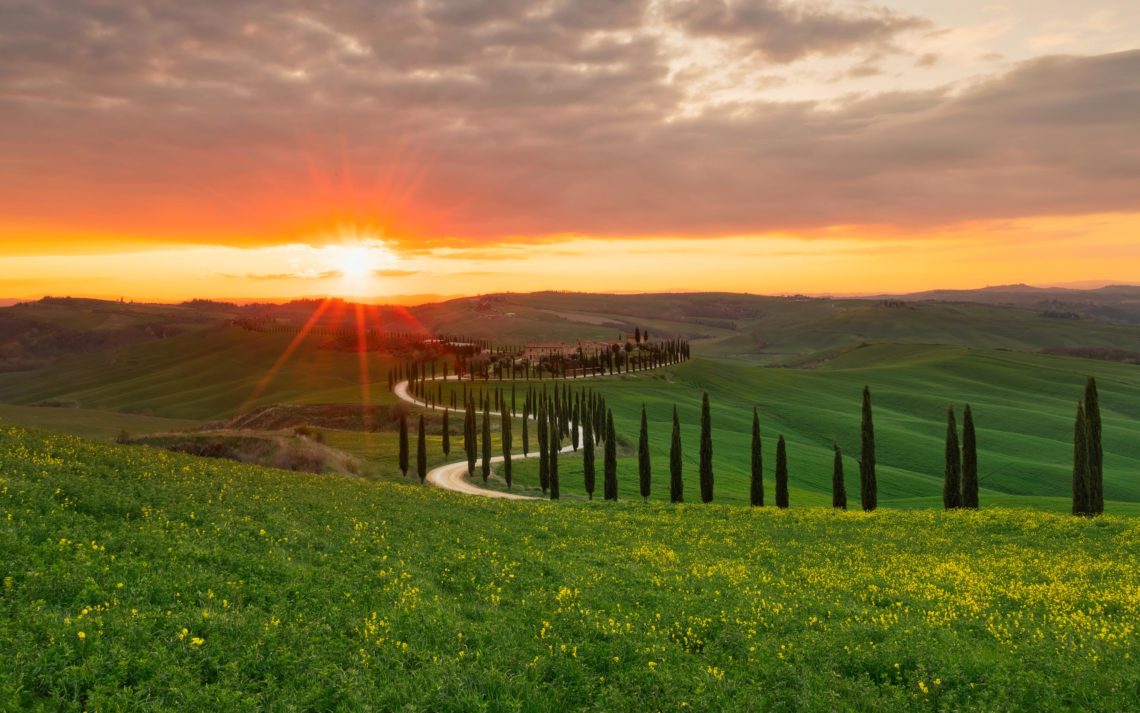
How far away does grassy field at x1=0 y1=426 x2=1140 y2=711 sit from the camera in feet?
50.2

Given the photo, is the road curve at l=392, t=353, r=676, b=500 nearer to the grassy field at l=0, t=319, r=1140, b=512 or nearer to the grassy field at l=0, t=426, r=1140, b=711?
the grassy field at l=0, t=319, r=1140, b=512

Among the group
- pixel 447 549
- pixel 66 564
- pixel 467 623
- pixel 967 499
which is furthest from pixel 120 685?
pixel 967 499

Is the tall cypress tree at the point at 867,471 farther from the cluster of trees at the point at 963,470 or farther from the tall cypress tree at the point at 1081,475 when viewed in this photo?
the tall cypress tree at the point at 1081,475

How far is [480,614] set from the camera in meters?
21.2

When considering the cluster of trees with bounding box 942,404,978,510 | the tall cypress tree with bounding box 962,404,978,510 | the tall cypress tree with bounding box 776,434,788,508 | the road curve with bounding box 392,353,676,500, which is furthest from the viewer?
the road curve with bounding box 392,353,676,500

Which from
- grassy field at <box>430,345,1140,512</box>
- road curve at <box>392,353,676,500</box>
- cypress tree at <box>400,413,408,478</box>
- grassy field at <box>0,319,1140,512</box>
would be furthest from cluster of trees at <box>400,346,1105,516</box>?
grassy field at <box>0,319,1140,512</box>

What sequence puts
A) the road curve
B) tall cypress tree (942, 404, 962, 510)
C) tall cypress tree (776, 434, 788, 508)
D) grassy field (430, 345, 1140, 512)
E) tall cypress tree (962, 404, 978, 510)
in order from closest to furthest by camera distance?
1. tall cypress tree (962, 404, 978, 510)
2. tall cypress tree (942, 404, 962, 510)
3. tall cypress tree (776, 434, 788, 508)
4. the road curve
5. grassy field (430, 345, 1140, 512)

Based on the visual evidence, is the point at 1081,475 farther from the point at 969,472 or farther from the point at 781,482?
the point at 781,482

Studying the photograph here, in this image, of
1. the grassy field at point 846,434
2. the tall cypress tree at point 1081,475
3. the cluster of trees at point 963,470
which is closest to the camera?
the tall cypress tree at point 1081,475

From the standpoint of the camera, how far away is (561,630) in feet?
66.4

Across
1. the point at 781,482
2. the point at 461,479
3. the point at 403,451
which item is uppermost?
the point at 403,451

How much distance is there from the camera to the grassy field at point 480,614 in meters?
15.3

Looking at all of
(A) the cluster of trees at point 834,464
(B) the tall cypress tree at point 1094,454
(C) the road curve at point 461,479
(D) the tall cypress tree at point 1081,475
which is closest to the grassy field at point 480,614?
(D) the tall cypress tree at point 1081,475

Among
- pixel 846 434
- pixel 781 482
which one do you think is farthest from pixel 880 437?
pixel 781 482
